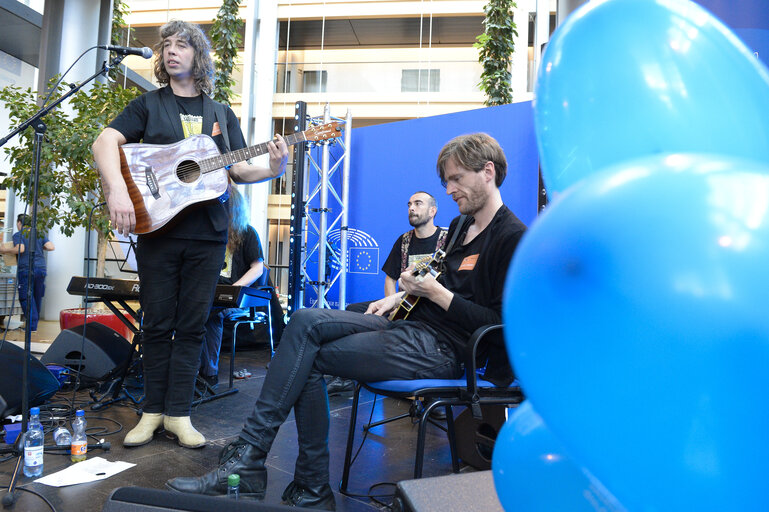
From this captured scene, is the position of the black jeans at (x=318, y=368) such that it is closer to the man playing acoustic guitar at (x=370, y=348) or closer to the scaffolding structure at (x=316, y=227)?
the man playing acoustic guitar at (x=370, y=348)

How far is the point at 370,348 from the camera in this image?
1779 mm

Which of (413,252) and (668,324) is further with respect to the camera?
(413,252)

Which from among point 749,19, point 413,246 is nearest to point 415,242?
point 413,246

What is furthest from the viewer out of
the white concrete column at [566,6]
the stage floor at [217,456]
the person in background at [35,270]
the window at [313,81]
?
the window at [313,81]

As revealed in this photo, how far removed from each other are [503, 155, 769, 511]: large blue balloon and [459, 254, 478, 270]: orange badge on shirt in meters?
1.40

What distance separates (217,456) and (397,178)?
3928 mm

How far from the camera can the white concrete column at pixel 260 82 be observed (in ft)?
38.4

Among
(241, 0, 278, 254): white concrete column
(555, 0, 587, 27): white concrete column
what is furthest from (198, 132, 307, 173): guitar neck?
(241, 0, 278, 254): white concrete column

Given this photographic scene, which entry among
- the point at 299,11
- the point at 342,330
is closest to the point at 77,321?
the point at 342,330

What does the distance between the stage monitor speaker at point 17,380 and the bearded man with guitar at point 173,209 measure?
1.87ft

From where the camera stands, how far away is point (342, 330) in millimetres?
1854

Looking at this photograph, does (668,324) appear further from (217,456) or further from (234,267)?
(234,267)

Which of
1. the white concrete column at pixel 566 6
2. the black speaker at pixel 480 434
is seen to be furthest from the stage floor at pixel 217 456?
the white concrete column at pixel 566 6

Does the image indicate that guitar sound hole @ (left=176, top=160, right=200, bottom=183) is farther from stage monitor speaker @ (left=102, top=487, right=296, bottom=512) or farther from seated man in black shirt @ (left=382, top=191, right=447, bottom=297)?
seated man in black shirt @ (left=382, top=191, right=447, bottom=297)
